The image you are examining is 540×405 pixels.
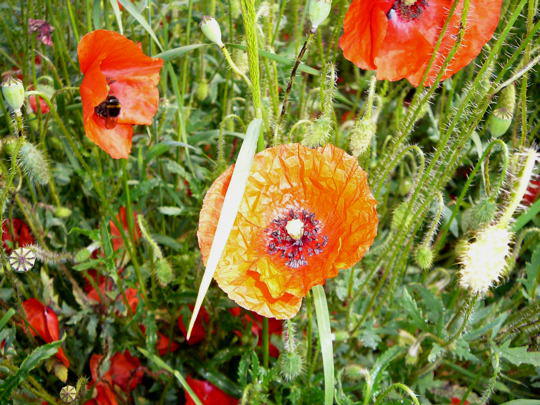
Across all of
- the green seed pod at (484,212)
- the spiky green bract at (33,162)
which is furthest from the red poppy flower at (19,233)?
the green seed pod at (484,212)

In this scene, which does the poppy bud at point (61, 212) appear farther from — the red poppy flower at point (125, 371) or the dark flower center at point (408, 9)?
the dark flower center at point (408, 9)

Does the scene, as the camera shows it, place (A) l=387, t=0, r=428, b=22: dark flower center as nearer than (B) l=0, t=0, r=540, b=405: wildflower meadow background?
No

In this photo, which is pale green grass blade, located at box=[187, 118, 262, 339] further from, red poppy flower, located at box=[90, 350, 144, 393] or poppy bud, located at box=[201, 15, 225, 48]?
red poppy flower, located at box=[90, 350, 144, 393]

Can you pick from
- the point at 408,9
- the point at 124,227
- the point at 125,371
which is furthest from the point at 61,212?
the point at 408,9

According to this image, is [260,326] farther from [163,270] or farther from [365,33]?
[365,33]

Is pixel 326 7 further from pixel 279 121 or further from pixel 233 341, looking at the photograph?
pixel 233 341

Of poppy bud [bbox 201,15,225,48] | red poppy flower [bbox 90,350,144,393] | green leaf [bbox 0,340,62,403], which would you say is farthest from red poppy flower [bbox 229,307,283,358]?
poppy bud [bbox 201,15,225,48]
